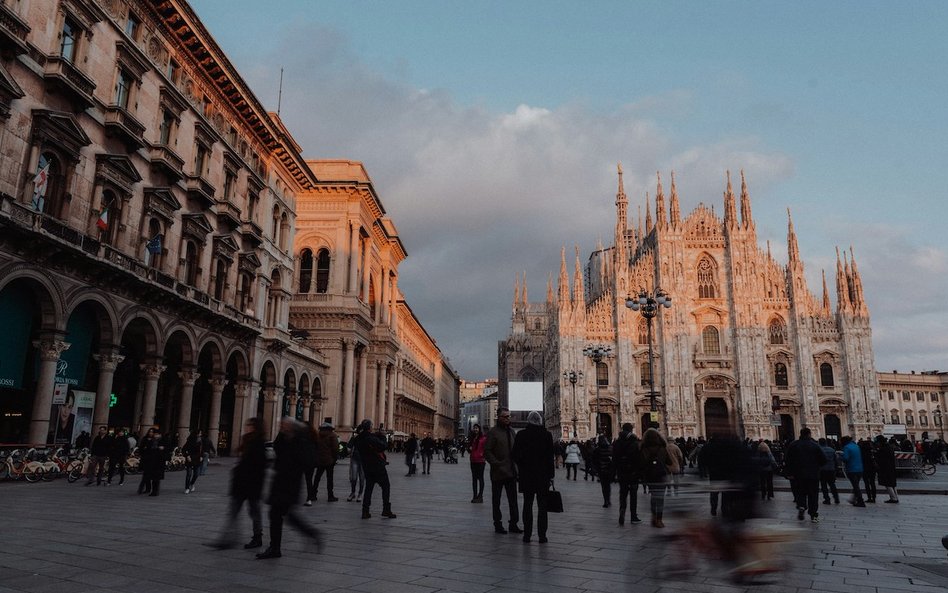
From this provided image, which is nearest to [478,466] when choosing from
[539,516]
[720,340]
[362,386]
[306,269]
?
[539,516]

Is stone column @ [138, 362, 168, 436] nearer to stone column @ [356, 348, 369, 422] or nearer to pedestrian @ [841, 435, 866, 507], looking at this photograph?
pedestrian @ [841, 435, 866, 507]

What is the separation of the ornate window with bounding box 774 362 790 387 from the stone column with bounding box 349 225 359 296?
143 ft

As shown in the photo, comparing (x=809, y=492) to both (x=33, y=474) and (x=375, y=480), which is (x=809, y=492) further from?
(x=33, y=474)

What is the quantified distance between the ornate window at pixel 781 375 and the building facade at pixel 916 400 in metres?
32.5

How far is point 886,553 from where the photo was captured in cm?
859

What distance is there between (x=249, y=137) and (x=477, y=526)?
27.6 meters

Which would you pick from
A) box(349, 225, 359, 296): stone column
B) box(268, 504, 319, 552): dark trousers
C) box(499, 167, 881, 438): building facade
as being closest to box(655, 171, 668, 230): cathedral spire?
box(499, 167, 881, 438): building facade

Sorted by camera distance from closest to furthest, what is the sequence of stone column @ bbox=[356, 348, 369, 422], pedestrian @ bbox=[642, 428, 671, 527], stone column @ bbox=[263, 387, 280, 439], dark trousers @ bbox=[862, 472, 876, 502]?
1. pedestrian @ bbox=[642, 428, 671, 527]
2. dark trousers @ bbox=[862, 472, 876, 502]
3. stone column @ bbox=[263, 387, 280, 439]
4. stone column @ bbox=[356, 348, 369, 422]

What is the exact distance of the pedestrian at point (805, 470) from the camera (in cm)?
1178

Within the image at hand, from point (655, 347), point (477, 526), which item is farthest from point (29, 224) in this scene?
point (655, 347)

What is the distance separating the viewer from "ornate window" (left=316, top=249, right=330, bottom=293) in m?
44.1

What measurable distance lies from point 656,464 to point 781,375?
59.9m

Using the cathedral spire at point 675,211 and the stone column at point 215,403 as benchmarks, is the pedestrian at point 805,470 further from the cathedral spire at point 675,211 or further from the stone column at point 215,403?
the cathedral spire at point 675,211

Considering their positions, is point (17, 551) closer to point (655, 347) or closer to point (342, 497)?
point (342, 497)
